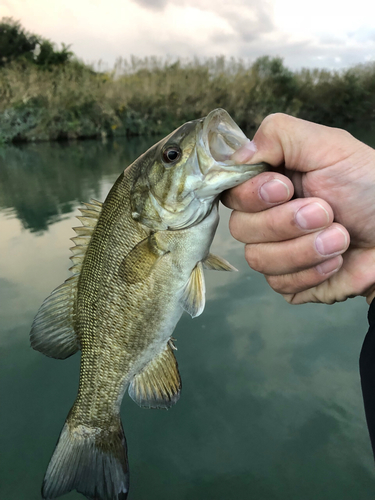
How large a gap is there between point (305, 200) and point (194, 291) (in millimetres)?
552

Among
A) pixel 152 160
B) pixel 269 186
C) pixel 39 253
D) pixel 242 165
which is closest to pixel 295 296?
pixel 269 186

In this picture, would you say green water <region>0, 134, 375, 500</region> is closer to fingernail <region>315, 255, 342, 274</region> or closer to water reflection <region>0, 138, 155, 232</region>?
fingernail <region>315, 255, 342, 274</region>

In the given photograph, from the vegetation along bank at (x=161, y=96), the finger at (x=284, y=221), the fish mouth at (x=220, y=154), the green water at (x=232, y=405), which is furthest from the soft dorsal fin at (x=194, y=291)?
the vegetation along bank at (x=161, y=96)

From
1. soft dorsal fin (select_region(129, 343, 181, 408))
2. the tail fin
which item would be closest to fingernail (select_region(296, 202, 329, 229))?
soft dorsal fin (select_region(129, 343, 181, 408))

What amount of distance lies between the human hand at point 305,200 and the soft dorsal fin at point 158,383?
0.59 m

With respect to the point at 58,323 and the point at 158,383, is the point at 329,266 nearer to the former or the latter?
the point at 158,383

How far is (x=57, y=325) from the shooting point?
1.53m

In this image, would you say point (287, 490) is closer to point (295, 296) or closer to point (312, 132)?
point (295, 296)

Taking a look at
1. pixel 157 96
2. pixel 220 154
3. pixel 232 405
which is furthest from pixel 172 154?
pixel 157 96

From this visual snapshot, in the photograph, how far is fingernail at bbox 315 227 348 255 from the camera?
1.24 meters

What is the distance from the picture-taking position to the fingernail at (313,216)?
122cm

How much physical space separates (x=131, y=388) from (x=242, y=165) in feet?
3.50

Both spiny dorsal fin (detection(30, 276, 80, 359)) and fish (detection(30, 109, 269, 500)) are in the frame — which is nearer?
fish (detection(30, 109, 269, 500))

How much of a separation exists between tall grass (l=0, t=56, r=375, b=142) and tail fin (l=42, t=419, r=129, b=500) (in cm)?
1857
